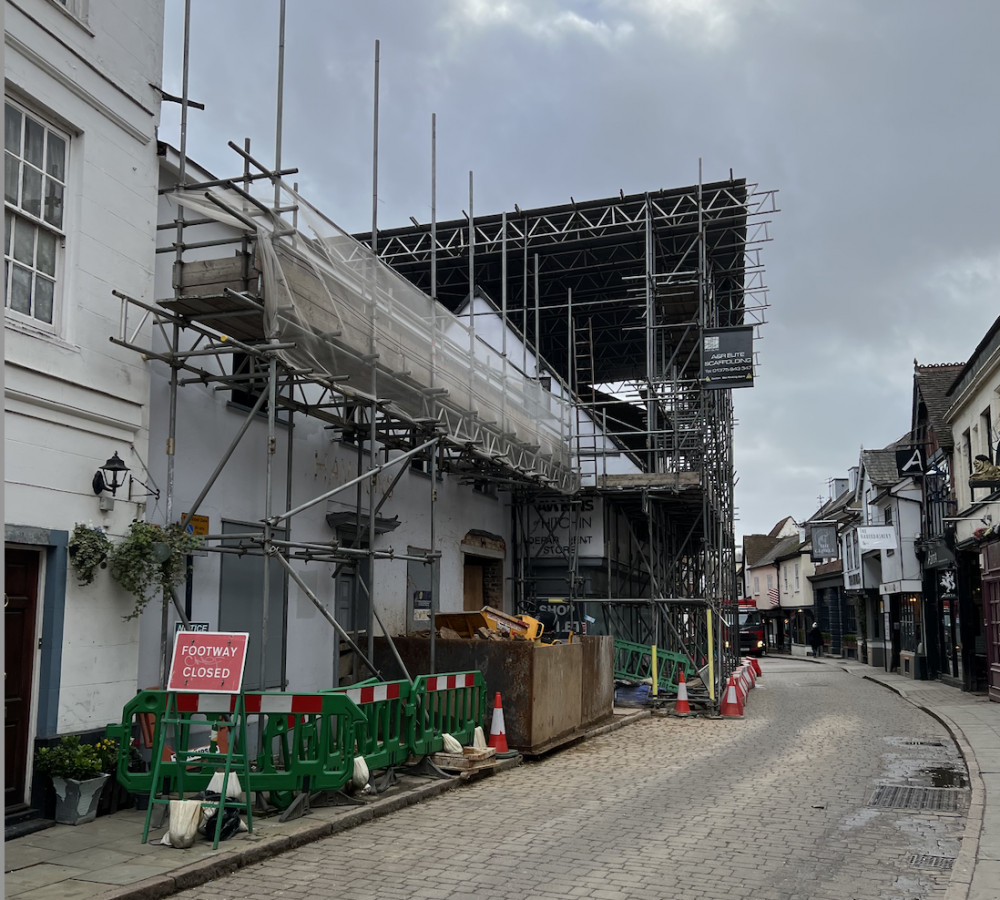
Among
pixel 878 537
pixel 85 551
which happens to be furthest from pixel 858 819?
pixel 878 537

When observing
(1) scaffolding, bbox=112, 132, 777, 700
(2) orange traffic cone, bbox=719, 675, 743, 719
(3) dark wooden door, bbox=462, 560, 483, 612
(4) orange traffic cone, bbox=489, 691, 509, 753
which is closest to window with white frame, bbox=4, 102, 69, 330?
(1) scaffolding, bbox=112, 132, 777, 700

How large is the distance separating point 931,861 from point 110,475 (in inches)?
300

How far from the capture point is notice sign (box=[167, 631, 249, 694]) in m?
7.75

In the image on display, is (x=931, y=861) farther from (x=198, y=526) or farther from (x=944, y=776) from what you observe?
(x=198, y=526)

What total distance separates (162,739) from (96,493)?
2.41 m

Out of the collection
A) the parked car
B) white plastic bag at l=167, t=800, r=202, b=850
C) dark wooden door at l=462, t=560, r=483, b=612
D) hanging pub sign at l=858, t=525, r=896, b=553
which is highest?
hanging pub sign at l=858, t=525, r=896, b=553

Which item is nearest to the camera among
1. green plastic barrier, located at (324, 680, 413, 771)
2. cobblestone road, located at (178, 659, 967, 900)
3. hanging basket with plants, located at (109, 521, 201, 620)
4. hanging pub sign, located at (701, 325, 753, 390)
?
cobblestone road, located at (178, 659, 967, 900)

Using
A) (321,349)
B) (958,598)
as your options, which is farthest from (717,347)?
(321,349)

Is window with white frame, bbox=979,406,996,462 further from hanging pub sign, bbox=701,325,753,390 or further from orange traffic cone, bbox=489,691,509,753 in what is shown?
orange traffic cone, bbox=489,691,509,753

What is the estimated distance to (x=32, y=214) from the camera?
8648 mm

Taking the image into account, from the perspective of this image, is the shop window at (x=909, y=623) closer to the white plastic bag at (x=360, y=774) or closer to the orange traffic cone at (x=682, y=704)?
the orange traffic cone at (x=682, y=704)

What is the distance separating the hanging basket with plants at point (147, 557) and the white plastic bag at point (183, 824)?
2.41m

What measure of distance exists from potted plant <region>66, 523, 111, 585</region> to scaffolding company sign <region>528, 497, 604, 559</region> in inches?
500

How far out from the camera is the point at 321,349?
10.8m
